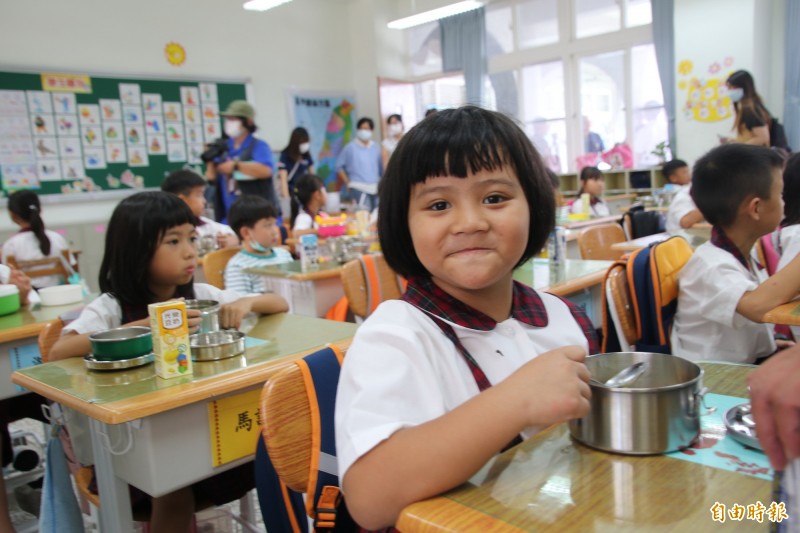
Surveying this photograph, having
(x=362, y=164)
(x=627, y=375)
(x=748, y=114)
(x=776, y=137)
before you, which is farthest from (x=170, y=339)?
(x=362, y=164)

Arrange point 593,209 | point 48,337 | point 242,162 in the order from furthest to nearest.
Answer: point 593,209, point 242,162, point 48,337

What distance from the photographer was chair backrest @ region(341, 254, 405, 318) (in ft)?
8.98

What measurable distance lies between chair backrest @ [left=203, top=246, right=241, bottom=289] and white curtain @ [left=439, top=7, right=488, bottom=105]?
5.74m

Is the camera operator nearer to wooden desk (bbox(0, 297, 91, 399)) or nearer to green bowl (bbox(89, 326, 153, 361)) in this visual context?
wooden desk (bbox(0, 297, 91, 399))

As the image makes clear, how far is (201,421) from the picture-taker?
1427 millimetres

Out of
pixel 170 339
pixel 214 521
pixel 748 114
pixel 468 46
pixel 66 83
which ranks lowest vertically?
pixel 214 521

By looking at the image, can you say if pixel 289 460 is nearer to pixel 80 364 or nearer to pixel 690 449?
pixel 690 449

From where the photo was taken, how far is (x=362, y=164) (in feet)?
26.9

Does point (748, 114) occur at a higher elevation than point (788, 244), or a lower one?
higher

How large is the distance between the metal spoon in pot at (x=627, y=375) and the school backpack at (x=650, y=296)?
946 mm

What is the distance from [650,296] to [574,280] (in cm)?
68

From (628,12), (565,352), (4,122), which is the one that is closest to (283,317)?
(565,352)

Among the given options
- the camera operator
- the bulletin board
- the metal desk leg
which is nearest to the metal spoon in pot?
the metal desk leg

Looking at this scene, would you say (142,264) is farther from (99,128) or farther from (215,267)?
(99,128)
